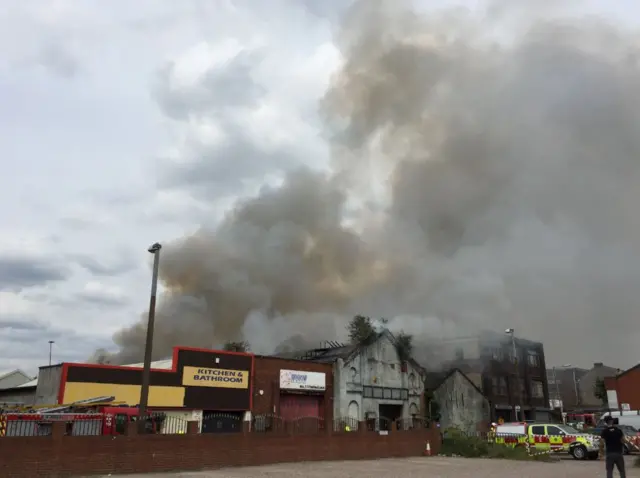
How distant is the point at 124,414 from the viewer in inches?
757

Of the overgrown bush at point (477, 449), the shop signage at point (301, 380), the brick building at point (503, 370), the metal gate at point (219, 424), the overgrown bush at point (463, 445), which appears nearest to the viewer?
the overgrown bush at point (477, 449)

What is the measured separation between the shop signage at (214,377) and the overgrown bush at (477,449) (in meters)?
11.9

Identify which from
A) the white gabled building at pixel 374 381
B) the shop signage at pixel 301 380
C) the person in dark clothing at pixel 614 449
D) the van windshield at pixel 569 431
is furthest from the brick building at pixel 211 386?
the person in dark clothing at pixel 614 449

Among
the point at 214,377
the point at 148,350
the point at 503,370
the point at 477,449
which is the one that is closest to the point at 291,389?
the point at 214,377

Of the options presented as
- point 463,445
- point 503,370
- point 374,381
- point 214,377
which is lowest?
point 463,445

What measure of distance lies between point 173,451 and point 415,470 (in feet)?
29.3

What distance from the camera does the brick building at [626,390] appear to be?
182 feet

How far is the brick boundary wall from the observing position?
15.2m

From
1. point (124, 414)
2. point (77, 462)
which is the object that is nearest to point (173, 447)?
point (124, 414)

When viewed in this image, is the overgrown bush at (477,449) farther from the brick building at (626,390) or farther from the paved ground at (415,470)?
the brick building at (626,390)

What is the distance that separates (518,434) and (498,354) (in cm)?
2915

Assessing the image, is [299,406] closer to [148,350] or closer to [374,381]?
[374,381]

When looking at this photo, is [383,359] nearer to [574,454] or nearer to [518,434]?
[518,434]

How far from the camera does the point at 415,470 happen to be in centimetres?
Result: 2002
